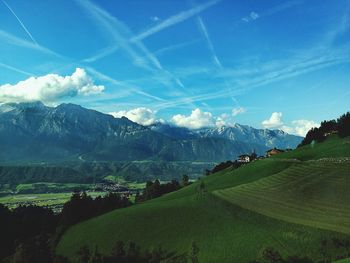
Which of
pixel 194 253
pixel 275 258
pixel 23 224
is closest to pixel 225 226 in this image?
pixel 194 253

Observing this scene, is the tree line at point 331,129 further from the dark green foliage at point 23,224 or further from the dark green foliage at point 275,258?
the dark green foliage at point 23,224

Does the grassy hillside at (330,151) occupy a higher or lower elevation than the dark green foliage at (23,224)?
higher

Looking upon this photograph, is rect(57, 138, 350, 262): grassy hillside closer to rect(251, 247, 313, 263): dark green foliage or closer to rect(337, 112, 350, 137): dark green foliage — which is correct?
rect(251, 247, 313, 263): dark green foliage

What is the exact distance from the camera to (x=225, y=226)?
80.9 meters

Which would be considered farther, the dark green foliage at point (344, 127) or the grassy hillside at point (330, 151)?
the dark green foliage at point (344, 127)

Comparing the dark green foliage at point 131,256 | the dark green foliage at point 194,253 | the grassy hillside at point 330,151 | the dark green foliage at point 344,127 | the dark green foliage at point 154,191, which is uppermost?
the dark green foliage at point 344,127

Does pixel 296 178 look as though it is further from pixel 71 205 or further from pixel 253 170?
pixel 71 205

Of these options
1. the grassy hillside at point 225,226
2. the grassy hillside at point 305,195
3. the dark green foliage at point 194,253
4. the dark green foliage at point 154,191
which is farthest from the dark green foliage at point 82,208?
the dark green foliage at point 194,253

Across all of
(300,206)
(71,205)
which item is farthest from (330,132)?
(71,205)

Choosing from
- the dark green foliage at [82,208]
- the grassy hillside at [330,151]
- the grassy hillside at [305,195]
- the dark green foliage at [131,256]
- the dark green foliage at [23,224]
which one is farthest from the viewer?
the dark green foliage at [23,224]

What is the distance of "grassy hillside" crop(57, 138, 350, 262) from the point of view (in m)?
64.8

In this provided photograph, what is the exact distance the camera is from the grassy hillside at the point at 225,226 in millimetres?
64750

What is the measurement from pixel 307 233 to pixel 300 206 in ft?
60.6

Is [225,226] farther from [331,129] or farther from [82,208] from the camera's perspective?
[331,129]
